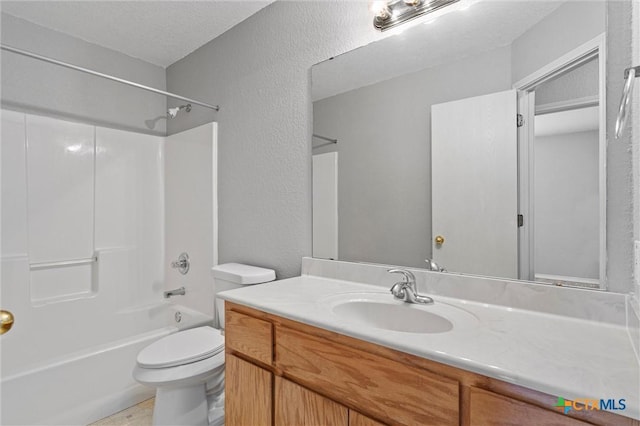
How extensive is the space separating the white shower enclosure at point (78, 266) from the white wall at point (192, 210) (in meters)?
0.05

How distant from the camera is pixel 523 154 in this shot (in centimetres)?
112

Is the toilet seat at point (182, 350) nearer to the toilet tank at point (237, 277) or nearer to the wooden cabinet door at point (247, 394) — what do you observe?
the toilet tank at point (237, 277)

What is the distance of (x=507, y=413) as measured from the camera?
2.19 feet

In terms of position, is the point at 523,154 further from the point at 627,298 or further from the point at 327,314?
→ the point at 327,314

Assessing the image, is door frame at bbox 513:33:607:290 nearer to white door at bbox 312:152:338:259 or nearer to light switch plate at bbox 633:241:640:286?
light switch plate at bbox 633:241:640:286

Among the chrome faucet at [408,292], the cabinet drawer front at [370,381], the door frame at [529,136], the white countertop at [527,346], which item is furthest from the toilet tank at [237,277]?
the door frame at [529,136]

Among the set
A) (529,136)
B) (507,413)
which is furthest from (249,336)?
(529,136)

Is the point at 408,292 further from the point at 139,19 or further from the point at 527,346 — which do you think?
the point at 139,19

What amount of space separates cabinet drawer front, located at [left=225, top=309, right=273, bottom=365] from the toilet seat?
0.46 m

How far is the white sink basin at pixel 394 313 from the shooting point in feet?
3.50

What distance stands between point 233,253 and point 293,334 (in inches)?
47.0

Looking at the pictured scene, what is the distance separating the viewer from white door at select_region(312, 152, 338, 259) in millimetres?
1628

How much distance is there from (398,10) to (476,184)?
0.81 m

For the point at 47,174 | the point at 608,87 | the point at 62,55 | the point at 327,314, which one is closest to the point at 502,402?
the point at 327,314
